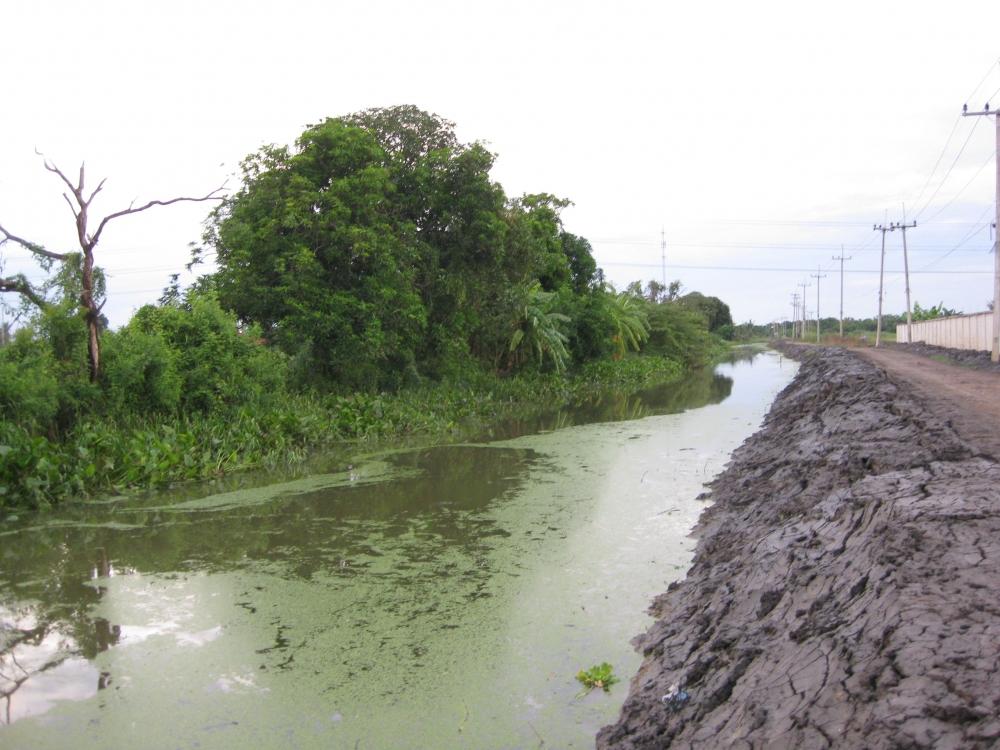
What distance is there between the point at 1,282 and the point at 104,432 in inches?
90.2

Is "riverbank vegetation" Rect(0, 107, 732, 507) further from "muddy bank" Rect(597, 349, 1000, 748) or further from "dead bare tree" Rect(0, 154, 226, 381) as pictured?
"muddy bank" Rect(597, 349, 1000, 748)

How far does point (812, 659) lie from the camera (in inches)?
126

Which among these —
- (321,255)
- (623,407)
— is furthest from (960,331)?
(321,255)

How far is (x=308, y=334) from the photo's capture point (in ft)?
50.9

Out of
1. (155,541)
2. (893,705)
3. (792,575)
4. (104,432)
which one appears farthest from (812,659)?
(104,432)

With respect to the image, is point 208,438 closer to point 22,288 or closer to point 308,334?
point 22,288

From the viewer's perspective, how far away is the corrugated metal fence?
28.3 metres

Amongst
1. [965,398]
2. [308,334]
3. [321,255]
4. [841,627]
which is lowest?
[841,627]

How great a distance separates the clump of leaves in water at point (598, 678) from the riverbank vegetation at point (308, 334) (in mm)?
6964

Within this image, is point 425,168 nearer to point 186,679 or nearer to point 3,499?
point 3,499

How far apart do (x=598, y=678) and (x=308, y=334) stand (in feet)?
39.9

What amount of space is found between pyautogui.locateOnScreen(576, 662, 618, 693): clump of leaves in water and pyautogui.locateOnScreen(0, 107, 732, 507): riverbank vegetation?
696cm

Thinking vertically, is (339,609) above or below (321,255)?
below

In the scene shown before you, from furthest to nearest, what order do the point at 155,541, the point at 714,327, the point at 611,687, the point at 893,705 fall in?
the point at 714,327 → the point at 155,541 → the point at 611,687 → the point at 893,705
